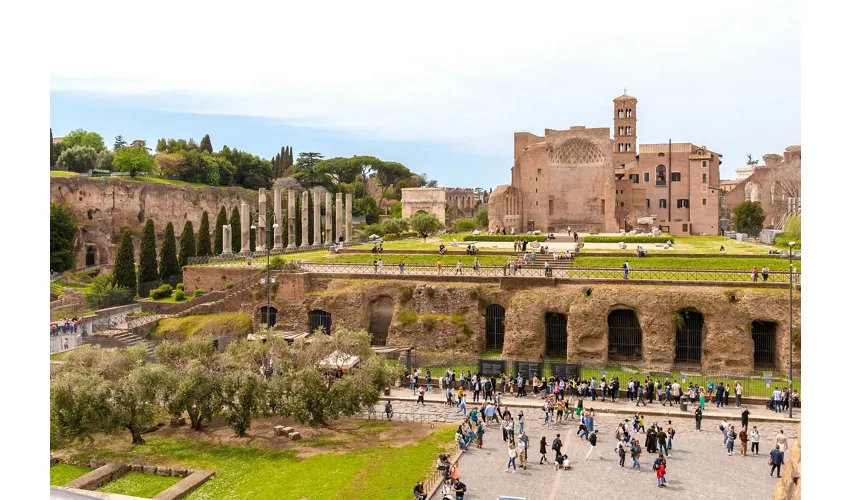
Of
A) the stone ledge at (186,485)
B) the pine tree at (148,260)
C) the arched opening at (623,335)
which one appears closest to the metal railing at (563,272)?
the arched opening at (623,335)

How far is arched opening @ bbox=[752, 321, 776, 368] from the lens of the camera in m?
27.4

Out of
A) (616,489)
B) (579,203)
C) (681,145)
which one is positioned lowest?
(616,489)

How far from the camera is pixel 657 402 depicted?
22.7 metres

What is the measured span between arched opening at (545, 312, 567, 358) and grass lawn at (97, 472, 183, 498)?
17072 mm

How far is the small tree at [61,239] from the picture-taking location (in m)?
46.5

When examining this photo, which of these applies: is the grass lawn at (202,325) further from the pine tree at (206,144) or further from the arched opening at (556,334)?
the pine tree at (206,144)

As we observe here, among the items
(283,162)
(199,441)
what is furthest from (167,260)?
(283,162)

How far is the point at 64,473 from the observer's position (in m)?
16.9

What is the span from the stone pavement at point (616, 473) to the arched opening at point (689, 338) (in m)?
8.25

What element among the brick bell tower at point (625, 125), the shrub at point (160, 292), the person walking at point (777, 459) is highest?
the brick bell tower at point (625, 125)

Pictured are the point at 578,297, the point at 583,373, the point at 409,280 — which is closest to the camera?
the point at 583,373

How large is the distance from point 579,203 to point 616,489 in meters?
44.5

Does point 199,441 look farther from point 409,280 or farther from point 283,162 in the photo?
point 283,162
